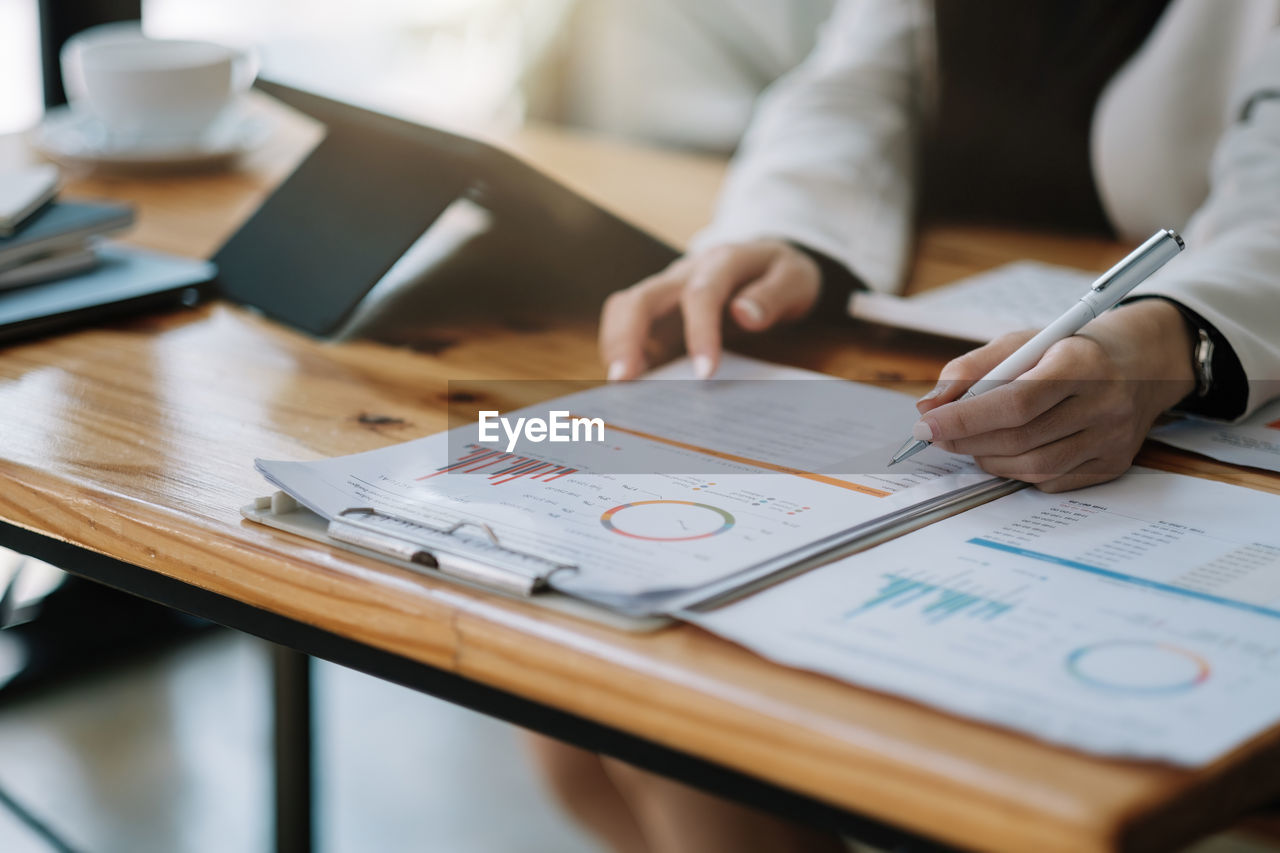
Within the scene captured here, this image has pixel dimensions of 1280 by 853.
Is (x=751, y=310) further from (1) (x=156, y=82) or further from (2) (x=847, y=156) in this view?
(1) (x=156, y=82)

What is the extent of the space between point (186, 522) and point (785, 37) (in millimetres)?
1718

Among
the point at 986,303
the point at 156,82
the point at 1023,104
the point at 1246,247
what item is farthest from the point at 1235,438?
the point at 156,82

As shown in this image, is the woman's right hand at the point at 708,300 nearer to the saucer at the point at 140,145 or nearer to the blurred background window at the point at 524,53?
the saucer at the point at 140,145

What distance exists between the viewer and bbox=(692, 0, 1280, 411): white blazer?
2.67ft

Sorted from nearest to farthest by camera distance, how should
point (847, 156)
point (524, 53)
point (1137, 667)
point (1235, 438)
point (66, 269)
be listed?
point (1137, 667) → point (1235, 438) → point (66, 269) → point (847, 156) → point (524, 53)

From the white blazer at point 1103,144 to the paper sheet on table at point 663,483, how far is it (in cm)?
24

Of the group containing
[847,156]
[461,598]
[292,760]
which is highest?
[847,156]

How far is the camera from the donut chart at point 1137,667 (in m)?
0.36

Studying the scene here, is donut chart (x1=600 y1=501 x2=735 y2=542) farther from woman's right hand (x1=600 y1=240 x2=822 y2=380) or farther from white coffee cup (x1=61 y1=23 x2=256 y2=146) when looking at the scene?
white coffee cup (x1=61 y1=23 x2=256 y2=146)

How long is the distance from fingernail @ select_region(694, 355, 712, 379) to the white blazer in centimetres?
17

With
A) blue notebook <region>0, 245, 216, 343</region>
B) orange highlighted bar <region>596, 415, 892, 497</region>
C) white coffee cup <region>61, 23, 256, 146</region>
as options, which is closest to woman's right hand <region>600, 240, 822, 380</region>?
orange highlighted bar <region>596, 415, 892, 497</region>

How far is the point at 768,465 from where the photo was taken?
1.84 ft

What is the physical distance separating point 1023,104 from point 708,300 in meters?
0.55

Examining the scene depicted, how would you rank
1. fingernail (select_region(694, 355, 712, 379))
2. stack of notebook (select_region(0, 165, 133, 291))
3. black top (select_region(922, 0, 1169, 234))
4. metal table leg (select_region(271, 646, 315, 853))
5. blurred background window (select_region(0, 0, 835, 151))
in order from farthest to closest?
1. blurred background window (select_region(0, 0, 835, 151))
2. black top (select_region(922, 0, 1169, 234))
3. metal table leg (select_region(271, 646, 315, 853))
4. stack of notebook (select_region(0, 165, 133, 291))
5. fingernail (select_region(694, 355, 712, 379))
